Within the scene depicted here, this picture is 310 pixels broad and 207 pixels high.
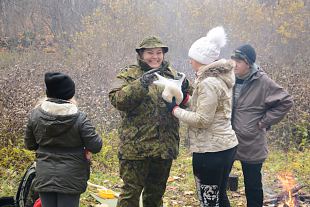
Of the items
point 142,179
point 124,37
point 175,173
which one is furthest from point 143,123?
point 124,37

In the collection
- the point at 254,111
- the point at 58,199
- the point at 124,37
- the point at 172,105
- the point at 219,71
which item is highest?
the point at 124,37

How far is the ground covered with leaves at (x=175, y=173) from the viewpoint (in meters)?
4.98

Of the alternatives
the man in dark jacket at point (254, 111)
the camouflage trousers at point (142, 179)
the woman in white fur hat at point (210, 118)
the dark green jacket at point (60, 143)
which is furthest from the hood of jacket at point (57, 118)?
the man in dark jacket at point (254, 111)

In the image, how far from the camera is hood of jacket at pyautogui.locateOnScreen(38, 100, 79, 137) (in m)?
2.98

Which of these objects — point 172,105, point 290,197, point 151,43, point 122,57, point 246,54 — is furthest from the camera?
point 122,57

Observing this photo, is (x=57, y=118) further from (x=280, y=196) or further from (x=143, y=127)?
(x=280, y=196)

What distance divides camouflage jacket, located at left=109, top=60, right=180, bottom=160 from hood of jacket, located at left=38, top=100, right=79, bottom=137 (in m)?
0.54

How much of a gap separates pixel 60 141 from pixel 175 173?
3.81 metres

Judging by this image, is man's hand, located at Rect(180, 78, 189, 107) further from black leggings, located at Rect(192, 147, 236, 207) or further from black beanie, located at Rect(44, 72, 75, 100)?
black beanie, located at Rect(44, 72, 75, 100)

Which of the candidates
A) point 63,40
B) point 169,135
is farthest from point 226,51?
point 169,135

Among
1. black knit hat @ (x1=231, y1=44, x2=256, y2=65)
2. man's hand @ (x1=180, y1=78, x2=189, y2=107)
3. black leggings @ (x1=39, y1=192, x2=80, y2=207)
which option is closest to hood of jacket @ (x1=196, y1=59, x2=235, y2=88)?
man's hand @ (x1=180, y1=78, x2=189, y2=107)

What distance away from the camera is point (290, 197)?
496 centimetres

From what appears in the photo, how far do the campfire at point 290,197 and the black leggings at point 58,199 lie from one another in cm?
296

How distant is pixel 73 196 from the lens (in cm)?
315
